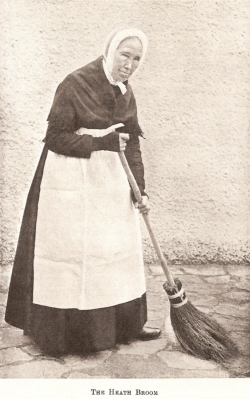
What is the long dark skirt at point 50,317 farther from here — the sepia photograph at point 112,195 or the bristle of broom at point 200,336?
the bristle of broom at point 200,336

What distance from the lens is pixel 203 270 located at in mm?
2904

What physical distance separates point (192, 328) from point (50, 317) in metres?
0.69

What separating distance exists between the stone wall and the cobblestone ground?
29 centimetres

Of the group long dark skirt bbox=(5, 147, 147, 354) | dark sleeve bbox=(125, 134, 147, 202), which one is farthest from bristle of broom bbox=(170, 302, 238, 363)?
dark sleeve bbox=(125, 134, 147, 202)

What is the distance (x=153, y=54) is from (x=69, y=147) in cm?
83

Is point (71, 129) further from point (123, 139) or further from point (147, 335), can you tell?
point (147, 335)

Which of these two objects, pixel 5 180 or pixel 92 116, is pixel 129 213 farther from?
pixel 5 180

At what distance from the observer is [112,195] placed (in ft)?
7.25

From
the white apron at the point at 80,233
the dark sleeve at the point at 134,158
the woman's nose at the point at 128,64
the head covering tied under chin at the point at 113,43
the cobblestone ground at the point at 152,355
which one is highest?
the head covering tied under chin at the point at 113,43

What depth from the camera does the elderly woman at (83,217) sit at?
2.15 meters

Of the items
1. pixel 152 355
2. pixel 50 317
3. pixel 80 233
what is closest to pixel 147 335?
pixel 152 355

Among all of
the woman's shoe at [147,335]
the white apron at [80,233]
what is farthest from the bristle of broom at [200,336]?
the white apron at [80,233]

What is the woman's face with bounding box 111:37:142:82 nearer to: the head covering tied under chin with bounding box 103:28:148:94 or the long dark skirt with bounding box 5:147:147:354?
the head covering tied under chin with bounding box 103:28:148:94

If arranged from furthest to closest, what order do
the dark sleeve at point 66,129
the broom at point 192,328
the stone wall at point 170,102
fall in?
1. the stone wall at point 170,102
2. the broom at point 192,328
3. the dark sleeve at point 66,129
